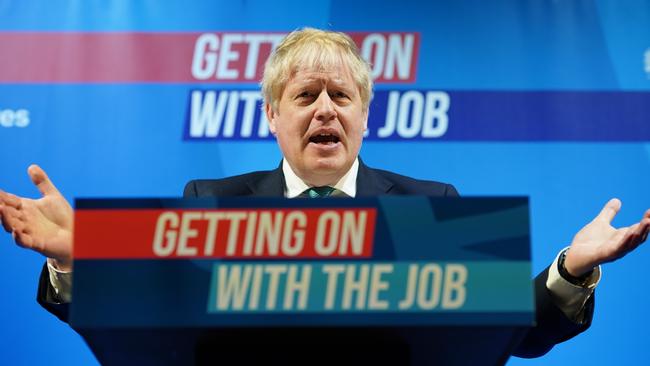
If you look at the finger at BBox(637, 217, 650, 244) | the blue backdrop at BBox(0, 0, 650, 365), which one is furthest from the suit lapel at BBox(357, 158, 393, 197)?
the blue backdrop at BBox(0, 0, 650, 365)

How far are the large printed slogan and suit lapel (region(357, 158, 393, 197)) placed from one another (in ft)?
2.29

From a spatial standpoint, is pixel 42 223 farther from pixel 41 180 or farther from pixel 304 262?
pixel 304 262

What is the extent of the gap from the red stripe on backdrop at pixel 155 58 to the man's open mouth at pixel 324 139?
101 centimetres

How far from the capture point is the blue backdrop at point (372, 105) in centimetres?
241

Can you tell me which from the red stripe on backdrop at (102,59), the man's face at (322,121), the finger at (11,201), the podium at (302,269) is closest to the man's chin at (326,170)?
the man's face at (322,121)

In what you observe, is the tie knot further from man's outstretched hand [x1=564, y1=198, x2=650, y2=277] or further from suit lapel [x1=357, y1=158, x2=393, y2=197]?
man's outstretched hand [x1=564, y1=198, x2=650, y2=277]

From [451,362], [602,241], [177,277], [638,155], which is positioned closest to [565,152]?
→ [638,155]

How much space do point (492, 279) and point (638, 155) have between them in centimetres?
180

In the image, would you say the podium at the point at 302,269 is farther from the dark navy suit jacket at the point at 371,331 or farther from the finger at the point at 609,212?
the finger at the point at 609,212

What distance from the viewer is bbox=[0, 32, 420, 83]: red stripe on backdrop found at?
2.44m

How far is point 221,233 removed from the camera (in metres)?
0.77

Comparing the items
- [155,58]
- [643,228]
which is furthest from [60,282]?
[155,58]

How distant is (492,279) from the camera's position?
2.52ft

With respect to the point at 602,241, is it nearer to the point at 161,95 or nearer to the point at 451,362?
the point at 451,362
